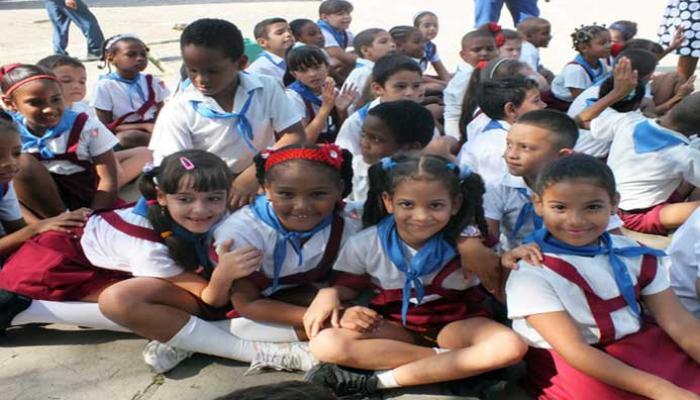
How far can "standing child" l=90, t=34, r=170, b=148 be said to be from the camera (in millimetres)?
4098

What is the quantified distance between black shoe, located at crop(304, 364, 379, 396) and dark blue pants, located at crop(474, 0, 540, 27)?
185 inches

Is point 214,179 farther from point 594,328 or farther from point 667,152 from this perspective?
point 667,152

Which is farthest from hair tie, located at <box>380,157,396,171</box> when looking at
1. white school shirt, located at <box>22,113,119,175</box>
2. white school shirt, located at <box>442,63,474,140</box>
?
white school shirt, located at <box>442,63,474,140</box>

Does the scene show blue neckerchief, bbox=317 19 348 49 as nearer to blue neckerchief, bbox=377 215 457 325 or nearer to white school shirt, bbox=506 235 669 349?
blue neckerchief, bbox=377 215 457 325

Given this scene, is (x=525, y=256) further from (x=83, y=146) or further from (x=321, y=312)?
(x=83, y=146)

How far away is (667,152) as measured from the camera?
294cm

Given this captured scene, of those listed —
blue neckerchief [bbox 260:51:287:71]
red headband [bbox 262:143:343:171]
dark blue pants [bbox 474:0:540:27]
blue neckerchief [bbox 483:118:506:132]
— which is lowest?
blue neckerchief [bbox 483:118:506:132]

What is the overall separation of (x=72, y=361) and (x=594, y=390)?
154cm

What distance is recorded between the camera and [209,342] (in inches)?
86.5

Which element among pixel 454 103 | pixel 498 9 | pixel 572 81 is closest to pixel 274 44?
pixel 454 103

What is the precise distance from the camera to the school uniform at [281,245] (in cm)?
221

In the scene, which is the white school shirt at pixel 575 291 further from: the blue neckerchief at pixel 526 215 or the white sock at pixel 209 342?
the white sock at pixel 209 342

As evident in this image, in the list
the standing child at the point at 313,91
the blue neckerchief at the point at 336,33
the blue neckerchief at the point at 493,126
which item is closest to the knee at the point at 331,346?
the blue neckerchief at the point at 493,126

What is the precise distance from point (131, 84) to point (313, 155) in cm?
234
